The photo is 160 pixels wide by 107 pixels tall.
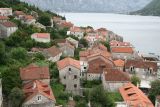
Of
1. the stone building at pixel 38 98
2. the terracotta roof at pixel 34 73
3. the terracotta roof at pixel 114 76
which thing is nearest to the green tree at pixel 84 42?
the terracotta roof at pixel 114 76

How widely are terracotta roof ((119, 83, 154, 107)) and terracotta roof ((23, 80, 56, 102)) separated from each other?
769 centimetres

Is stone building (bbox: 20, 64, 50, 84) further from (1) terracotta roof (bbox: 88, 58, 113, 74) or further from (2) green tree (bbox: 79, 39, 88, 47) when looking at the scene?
(2) green tree (bbox: 79, 39, 88, 47)

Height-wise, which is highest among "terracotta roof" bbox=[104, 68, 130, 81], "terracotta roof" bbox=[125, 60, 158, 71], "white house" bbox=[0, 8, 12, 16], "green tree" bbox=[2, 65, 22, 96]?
"white house" bbox=[0, 8, 12, 16]

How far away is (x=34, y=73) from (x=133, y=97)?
31.2 feet

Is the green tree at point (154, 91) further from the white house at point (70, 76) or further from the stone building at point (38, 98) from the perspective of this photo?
the stone building at point (38, 98)

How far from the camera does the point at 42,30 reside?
65.2 meters

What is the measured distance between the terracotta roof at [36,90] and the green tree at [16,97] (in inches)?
21.3

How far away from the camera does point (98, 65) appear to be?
45.5m

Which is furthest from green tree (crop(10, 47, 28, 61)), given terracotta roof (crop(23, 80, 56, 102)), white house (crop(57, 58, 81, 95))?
terracotta roof (crop(23, 80, 56, 102))

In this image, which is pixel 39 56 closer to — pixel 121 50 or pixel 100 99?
pixel 100 99

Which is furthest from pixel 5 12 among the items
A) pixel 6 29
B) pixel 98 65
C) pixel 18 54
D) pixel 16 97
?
pixel 16 97

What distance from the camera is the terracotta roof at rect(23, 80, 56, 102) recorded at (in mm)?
31703

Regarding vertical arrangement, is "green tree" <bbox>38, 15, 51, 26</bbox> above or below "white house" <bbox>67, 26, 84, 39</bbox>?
above

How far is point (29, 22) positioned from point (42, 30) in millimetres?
3058
